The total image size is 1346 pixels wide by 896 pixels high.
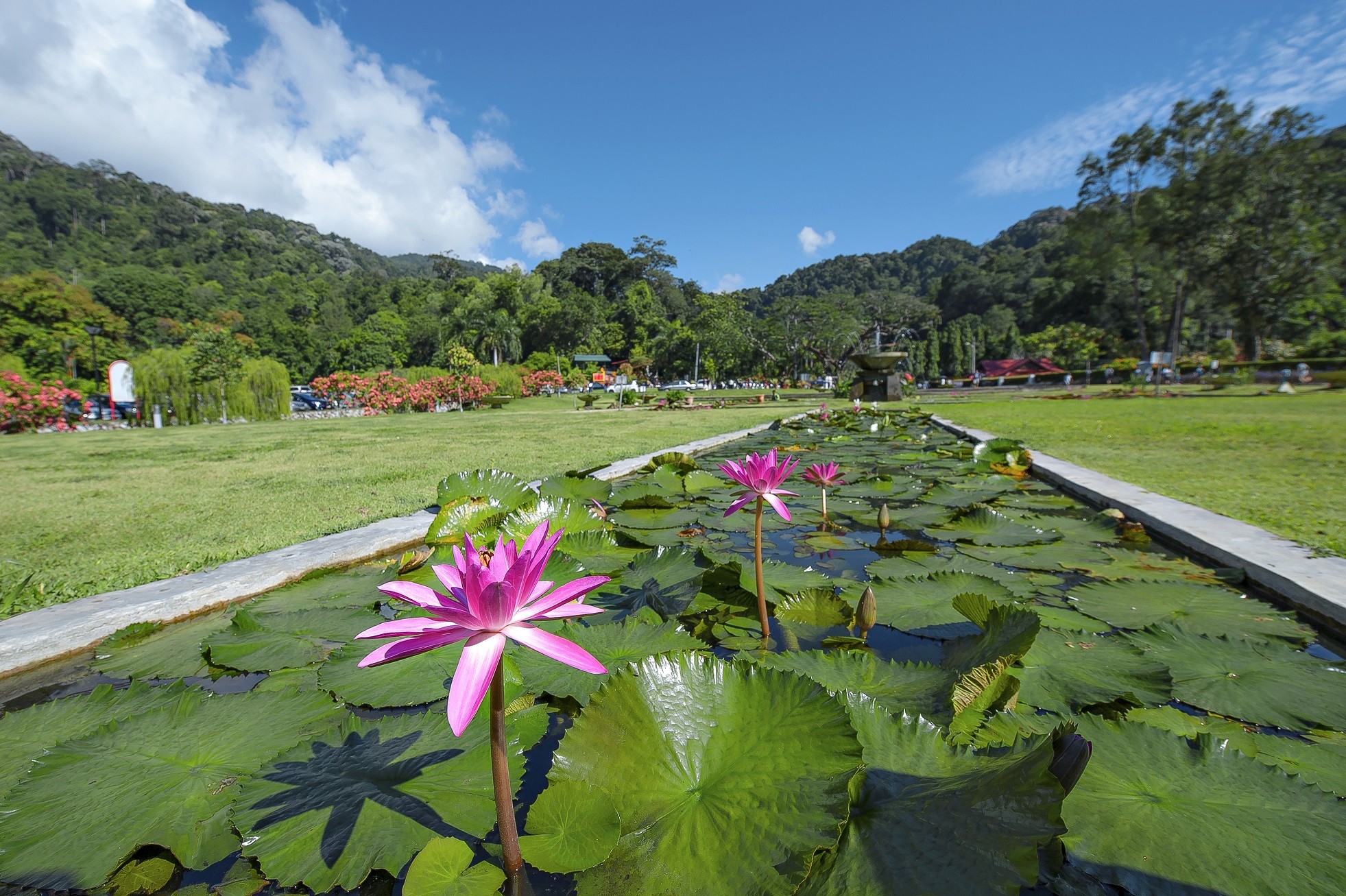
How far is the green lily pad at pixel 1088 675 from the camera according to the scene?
93 centimetres

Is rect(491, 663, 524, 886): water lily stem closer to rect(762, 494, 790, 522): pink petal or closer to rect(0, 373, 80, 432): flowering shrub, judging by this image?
rect(762, 494, 790, 522): pink petal

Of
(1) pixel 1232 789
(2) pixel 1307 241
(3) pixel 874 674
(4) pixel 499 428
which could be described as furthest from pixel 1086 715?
(2) pixel 1307 241

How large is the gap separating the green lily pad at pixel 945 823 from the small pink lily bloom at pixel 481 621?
0.39 m

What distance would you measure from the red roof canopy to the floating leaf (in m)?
43.8

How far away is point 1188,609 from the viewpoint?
4.31ft

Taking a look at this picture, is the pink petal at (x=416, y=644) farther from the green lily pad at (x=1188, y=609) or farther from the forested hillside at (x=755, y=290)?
the forested hillside at (x=755, y=290)

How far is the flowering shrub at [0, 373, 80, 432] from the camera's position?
993 centimetres

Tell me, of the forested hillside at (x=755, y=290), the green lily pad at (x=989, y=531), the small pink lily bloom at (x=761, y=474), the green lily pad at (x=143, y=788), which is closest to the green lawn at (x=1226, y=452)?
the green lily pad at (x=989, y=531)

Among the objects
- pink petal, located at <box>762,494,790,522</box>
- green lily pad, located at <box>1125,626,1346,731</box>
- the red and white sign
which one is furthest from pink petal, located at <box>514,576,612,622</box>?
the red and white sign

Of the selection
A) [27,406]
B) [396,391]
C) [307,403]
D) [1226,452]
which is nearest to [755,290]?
[307,403]

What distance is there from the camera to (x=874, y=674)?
959mm

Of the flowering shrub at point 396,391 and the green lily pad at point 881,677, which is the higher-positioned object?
the flowering shrub at point 396,391

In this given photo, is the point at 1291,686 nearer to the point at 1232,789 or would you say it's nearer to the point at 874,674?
the point at 1232,789

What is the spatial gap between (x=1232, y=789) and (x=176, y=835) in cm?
129
